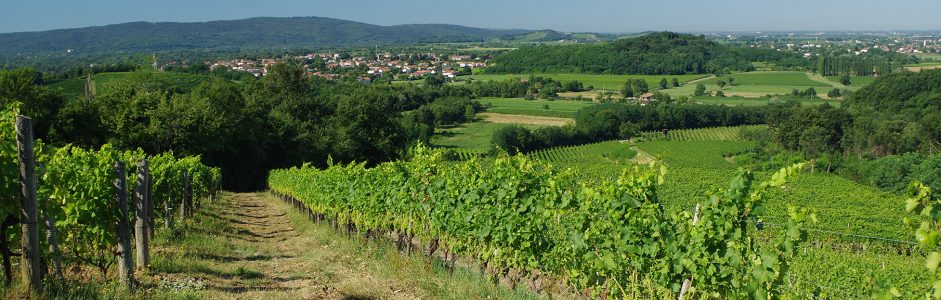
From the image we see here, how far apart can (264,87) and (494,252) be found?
47866mm

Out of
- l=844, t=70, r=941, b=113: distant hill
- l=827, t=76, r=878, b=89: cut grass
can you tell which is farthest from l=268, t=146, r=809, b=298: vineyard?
l=827, t=76, r=878, b=89: cut grass

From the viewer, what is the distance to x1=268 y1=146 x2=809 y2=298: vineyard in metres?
4.46

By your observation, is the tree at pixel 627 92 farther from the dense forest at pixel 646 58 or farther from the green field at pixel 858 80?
A: the green field at pixel 858 80

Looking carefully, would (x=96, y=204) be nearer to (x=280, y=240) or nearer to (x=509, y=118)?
(x=280, y=240)

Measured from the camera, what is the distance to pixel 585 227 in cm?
611

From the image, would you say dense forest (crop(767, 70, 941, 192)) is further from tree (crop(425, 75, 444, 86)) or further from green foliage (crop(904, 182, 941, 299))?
tree (crop(425, 75, 444, 86))

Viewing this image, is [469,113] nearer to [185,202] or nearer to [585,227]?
[185,202]

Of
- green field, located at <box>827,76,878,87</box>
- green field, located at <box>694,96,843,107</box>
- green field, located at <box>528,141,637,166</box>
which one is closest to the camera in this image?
green field, located at <box>528,141,637,166</box>

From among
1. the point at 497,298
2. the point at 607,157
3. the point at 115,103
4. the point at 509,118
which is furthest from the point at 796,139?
the point at 497,298

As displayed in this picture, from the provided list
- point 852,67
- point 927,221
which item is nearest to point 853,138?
point 927,221

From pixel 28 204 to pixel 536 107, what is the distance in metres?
83.5

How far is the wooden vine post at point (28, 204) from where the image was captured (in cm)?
465

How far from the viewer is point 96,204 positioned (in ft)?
21.8

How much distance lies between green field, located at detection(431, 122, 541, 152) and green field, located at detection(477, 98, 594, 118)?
347 inches
